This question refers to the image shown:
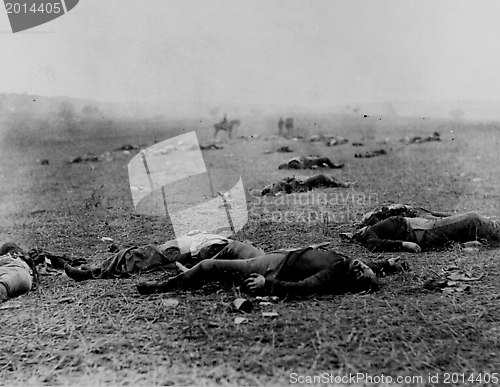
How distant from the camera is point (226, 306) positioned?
8.67ft

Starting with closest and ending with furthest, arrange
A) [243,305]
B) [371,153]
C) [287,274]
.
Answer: [243,305] → [287,274] → [371,153]

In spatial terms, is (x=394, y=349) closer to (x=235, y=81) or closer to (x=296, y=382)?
(x=296, y=382)

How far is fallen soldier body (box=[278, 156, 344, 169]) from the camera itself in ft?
17.7

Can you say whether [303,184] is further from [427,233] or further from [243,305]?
[243,305]

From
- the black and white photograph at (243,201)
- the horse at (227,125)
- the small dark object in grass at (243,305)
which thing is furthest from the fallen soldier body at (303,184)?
the small dark object in grass at (243,305)

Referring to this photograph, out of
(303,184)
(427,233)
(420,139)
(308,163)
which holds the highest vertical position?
(420,139)

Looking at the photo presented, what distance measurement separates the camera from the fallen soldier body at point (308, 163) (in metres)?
5.40

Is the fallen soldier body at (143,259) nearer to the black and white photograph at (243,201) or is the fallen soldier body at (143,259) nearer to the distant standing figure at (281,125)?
the black and white photograph at (243,201)

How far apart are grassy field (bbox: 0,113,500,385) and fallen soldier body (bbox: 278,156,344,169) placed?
501mm

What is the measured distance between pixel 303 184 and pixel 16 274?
8.95ft

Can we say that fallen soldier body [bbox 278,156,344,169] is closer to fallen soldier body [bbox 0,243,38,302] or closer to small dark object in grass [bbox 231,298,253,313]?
fallen soldier body [bbox 0,243,38,302]

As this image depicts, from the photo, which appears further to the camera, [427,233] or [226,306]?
[427,233]

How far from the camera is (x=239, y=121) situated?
4.54 m

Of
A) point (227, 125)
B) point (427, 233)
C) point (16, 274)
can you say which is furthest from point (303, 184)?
point (16, 274)
